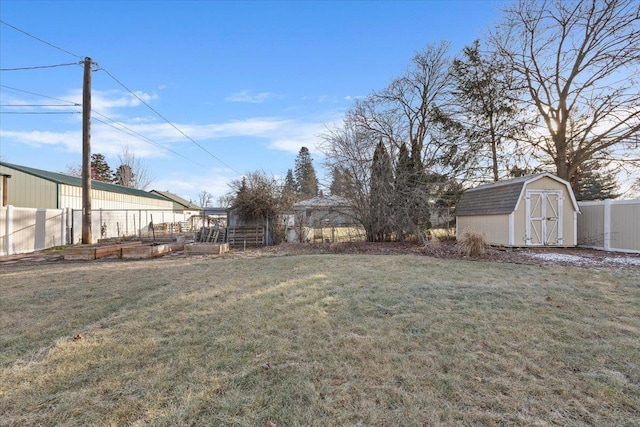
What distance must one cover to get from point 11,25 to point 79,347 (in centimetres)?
1261

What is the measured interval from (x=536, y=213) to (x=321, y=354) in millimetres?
11744

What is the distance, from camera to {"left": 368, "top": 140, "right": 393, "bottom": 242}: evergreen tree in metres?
11.5

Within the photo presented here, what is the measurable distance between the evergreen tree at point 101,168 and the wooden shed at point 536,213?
45.7m

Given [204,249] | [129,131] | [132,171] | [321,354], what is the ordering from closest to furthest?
[321,354], [204,249], [129,131], [132,171]

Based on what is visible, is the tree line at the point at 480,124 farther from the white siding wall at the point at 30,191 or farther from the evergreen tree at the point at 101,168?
the evergreen tree at the point at 101,168

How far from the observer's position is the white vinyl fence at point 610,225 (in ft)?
32.7

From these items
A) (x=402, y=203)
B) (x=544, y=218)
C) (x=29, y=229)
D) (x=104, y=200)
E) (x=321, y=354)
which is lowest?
(x=321, y=354)

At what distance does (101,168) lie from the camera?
1649 inches

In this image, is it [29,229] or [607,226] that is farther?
[29,229]

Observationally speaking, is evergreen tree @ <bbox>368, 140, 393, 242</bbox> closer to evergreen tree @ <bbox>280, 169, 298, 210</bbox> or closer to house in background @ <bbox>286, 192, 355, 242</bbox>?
house in background @ <bbox>286, 192, 355, 242</bbox>

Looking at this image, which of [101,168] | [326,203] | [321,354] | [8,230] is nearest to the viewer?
[321,354]

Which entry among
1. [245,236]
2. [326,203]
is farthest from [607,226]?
[245,236]

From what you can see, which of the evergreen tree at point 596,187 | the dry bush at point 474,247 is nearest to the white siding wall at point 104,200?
the dry bush at point 474,247

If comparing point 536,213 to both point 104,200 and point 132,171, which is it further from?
point 132,171
